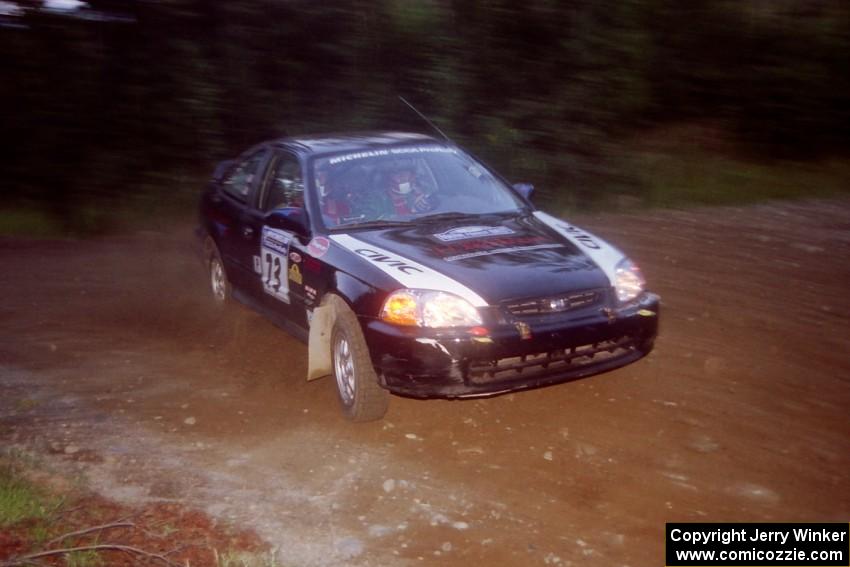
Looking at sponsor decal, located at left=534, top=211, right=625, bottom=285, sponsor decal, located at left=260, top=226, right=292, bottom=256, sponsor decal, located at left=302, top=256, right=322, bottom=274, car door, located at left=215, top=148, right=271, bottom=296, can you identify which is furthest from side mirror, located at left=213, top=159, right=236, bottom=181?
sponsor decal, located at left=534, top=211, right=625, bottom=285

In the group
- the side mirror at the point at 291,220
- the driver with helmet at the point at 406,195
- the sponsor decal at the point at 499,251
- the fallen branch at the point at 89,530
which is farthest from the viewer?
the driver with helmet at the point at 406,195

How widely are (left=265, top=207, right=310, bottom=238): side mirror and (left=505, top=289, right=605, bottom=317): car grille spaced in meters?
1.62

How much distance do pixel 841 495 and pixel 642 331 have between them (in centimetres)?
145

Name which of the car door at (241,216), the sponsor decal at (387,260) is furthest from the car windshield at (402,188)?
the car door at (241,216)

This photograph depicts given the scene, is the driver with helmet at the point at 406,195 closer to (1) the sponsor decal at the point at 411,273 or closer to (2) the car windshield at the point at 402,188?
(2) the car windshield at the point at 402,188

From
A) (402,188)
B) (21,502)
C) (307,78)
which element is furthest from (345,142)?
(307,78)

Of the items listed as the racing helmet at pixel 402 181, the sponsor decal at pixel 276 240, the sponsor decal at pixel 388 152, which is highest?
the sponsor decal at pixel 388 152

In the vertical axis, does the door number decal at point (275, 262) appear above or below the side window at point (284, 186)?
below

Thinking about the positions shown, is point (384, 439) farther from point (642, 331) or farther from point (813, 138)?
point (813, 138)

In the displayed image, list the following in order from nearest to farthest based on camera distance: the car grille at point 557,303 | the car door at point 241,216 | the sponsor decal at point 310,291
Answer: the car grille at point 557,303
the sponsor decal at point 310,291
the car door at point 241,216

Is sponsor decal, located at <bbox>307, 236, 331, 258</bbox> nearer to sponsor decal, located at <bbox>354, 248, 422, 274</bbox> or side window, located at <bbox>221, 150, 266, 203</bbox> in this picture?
sponsor decal, located at <bbox>354, 248, 422, 274</bbox>

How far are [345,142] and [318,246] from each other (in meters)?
1.16

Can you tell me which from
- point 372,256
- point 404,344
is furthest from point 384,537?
point 372,256

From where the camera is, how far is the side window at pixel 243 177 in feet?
24.7
